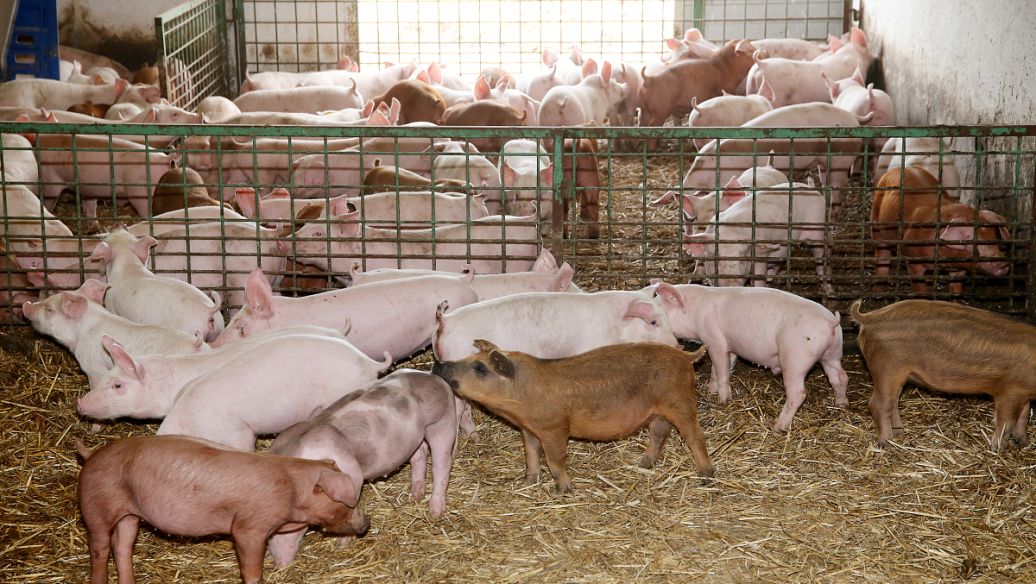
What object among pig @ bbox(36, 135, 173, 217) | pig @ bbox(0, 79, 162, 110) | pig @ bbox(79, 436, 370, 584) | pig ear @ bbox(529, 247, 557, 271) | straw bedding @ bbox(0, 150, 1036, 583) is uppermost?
pig @ bbox(0, 79, 162, 110)

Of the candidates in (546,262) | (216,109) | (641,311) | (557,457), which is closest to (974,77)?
(546,262)

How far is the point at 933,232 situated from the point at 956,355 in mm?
1918

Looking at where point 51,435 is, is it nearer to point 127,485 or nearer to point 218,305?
point 218,305

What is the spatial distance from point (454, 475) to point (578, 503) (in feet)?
2.03

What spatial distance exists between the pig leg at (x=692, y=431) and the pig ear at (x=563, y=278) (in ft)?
3.42

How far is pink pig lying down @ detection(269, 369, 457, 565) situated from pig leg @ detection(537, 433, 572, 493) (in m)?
0.38

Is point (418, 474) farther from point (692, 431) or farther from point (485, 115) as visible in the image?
point (485, 115)

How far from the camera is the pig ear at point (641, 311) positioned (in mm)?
4996

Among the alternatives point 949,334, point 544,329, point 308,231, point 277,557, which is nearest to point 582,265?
point 308,231

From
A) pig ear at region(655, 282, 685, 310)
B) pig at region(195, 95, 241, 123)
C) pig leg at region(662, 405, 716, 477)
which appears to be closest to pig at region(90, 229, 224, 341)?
pig ear at region(655, 282, 685, 310)

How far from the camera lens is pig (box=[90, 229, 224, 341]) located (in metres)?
5.33

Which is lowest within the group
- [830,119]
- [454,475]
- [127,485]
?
[454,475]

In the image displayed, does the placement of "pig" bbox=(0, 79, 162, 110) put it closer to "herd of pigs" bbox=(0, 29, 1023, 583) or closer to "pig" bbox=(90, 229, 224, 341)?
"herd of pigs" bbox=(0, 29, 1023, 583)

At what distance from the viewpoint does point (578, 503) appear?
454 cm
